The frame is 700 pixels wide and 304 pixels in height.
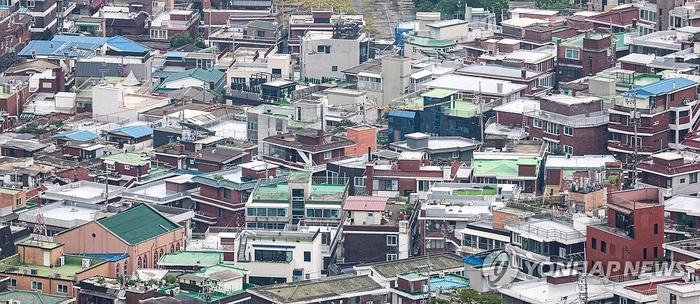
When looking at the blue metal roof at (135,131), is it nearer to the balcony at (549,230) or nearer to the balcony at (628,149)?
the balcony at (628,149)

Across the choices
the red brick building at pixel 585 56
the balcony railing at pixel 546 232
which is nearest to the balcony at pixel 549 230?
the balcony railing at pixel 546 232

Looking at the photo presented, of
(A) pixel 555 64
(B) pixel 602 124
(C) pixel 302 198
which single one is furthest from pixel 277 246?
(A) pixel 555 64

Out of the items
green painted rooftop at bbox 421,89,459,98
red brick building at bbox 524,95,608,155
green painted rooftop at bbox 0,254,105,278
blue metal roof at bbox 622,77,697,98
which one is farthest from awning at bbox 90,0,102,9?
green painted rooftop at bbox 0,254,105,278

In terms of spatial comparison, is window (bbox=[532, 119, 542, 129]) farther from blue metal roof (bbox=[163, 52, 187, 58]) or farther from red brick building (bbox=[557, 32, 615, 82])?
blue metal roof (bbox=[163, 52, 187, 58])

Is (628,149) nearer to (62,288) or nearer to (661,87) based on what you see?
(661,87)

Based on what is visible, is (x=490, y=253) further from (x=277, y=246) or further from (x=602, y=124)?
(x=602, y=124)

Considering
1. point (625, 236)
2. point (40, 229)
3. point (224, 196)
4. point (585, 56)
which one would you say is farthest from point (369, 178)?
point (585, 56)
